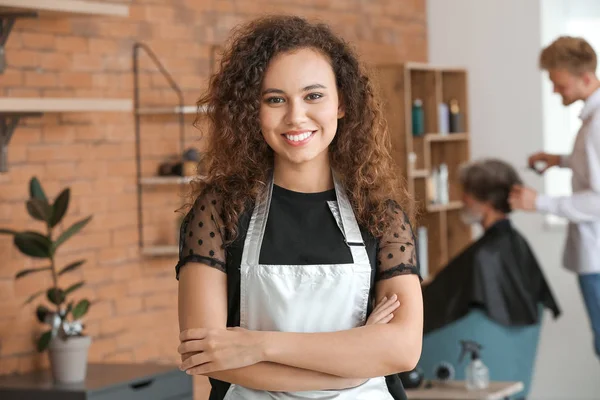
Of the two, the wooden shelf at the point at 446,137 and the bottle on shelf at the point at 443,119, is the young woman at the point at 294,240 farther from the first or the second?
the bottle on shelf at the point at 443,119

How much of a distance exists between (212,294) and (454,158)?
4661 mm

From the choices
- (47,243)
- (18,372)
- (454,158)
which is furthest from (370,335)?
(454,158)

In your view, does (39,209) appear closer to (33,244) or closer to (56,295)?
(33,244)

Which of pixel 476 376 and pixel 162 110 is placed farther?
pixel 162 110

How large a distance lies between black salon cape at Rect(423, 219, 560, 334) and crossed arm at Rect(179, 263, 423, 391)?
9.70 feet

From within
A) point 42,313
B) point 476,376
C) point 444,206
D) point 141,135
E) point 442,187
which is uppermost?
point 141,135

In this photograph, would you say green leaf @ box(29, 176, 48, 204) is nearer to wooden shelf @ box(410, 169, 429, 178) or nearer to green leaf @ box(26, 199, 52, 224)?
green leaf @ box(26, 199, 52, 224)

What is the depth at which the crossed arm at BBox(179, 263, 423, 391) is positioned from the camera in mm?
1721

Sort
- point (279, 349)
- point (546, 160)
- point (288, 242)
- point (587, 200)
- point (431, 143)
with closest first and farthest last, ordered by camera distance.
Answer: point (279, 349) < point (288, 242) < point (587, 200) < point (546, 160) < point (431, 143)

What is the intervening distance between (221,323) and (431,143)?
15.4ft

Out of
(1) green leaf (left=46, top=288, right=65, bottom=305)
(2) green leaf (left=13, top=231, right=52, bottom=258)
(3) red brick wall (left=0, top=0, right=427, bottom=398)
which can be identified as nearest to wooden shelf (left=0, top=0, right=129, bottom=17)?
(3) red brick wall (left=0, top=0, right=427, bottom=398)

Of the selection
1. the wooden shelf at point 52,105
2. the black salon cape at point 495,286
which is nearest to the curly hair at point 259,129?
the wooden shelf at point 52,105

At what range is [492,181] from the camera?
4.81 metres

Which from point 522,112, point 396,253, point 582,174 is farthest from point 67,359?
point 522,112
